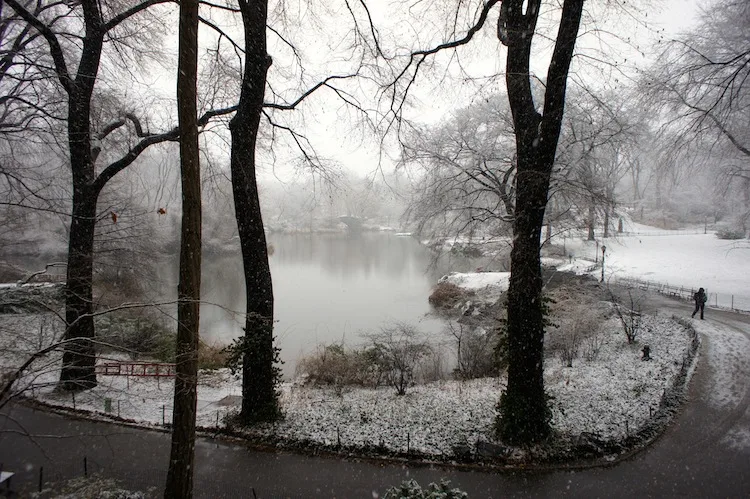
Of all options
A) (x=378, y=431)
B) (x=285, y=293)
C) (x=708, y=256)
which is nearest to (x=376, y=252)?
(x=285, y=293)

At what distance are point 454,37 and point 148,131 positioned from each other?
23.5ft

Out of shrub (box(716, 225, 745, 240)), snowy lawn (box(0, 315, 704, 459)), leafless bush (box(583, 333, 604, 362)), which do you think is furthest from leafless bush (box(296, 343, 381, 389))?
Result: shrub (box(716, 225, 745, 240))

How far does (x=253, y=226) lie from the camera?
22.9ft

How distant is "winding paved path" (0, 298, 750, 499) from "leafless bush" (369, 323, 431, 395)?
395cm

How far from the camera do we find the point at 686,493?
553 centimetres

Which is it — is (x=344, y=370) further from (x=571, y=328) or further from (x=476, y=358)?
(x=571, y=328)

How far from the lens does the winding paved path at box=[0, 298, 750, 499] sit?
5629 millimetres

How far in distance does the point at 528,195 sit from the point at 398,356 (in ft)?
21.8

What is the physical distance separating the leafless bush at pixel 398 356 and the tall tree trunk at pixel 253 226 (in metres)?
3.86

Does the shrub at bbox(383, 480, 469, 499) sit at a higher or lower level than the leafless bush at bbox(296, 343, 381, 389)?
higher

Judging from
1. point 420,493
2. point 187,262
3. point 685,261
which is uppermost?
point 187,262

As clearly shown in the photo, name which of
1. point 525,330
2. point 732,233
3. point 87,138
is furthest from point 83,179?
point 732,233

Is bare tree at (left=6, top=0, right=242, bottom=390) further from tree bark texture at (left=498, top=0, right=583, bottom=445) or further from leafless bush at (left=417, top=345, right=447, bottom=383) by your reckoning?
leafless bush at (left=417, top=345, right=447, bottom=383)

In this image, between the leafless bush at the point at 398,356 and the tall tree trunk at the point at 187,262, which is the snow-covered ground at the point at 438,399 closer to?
the tall tree trunk at the point at 187,262
